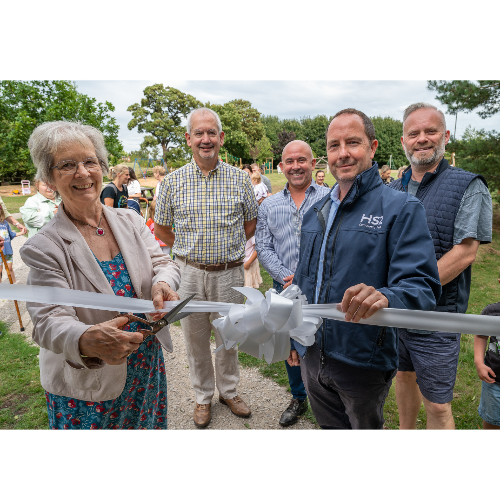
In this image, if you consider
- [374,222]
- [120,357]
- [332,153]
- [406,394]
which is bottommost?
[406,394]

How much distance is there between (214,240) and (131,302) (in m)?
1.59

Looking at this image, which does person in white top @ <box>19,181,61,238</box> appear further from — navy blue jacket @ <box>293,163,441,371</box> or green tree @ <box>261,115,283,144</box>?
green tree @ <box>261,115,283,144</box>

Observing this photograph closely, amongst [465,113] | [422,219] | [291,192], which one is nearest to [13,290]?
[422,219]

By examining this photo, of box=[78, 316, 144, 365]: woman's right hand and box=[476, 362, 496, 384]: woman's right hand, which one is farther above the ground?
box=[78, 316, 144, 365]: woman's right hand

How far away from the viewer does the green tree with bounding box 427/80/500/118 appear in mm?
7137

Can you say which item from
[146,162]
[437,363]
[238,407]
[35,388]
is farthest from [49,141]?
[146,162]

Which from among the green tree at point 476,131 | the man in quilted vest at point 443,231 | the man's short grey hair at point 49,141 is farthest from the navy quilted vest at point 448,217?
the green tree at point 476,131

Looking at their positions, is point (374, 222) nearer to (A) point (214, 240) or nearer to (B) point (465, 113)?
(A) point (214, 240)

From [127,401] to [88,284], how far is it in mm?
757

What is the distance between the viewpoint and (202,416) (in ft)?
10.9

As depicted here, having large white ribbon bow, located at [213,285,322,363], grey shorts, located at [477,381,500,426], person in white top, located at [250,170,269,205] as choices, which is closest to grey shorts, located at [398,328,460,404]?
grey shorts, located at [477,381,500,426]

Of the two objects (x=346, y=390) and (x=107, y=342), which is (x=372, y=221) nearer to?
(x=346, y=390)

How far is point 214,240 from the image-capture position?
10.7 feet

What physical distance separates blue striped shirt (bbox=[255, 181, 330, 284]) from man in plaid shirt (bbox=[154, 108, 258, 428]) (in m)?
0.21
